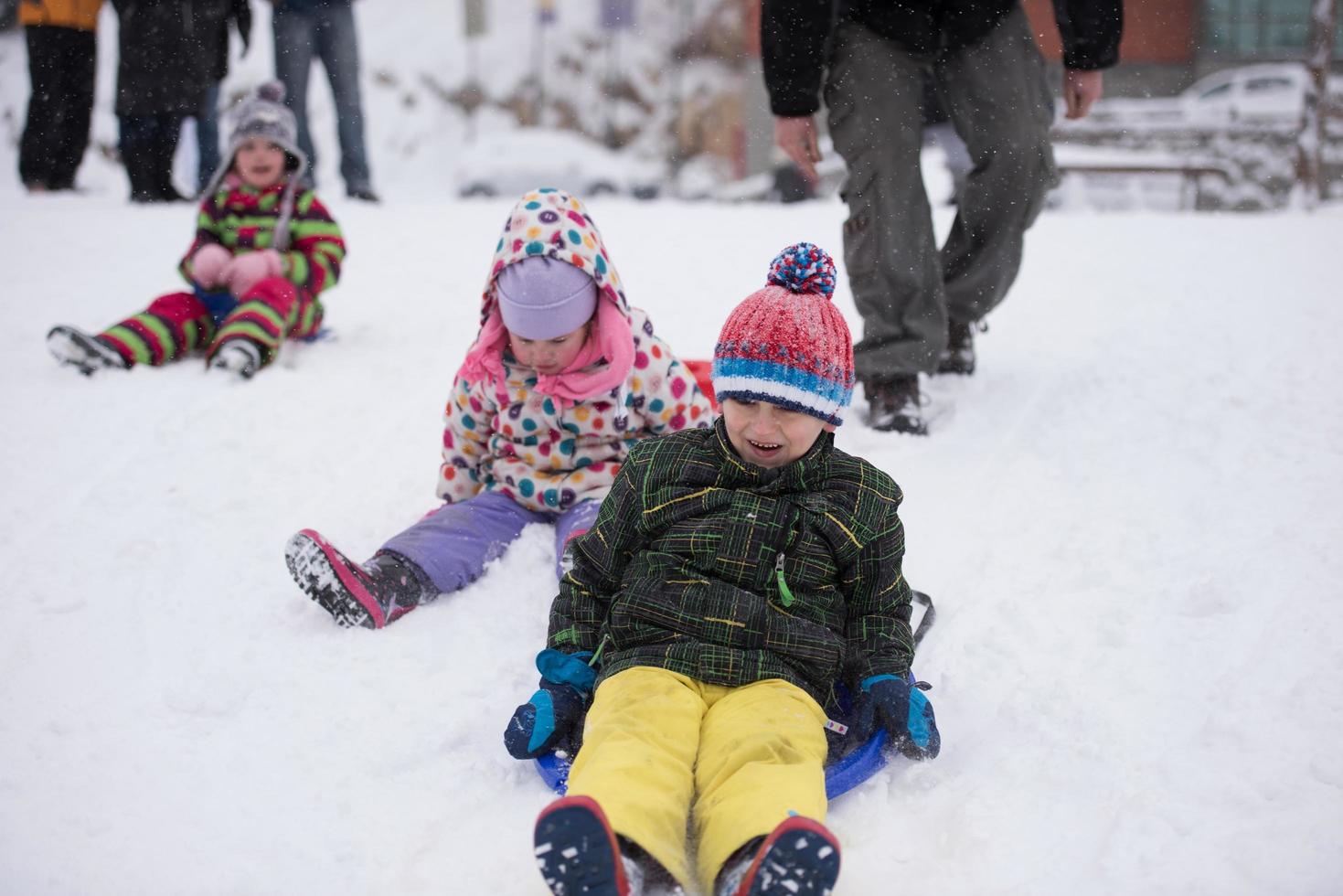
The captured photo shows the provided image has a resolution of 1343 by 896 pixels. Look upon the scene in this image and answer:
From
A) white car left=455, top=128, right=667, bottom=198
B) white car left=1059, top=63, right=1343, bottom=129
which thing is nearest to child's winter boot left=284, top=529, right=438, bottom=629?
white car left=455, top=128, right=667, bottom=198

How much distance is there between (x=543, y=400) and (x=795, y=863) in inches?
56.5

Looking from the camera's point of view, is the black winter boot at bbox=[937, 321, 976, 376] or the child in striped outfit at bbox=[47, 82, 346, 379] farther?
the child in striped outfit at bbox=[47, 82, 346, 379]

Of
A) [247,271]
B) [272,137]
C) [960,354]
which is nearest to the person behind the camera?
[960,354]

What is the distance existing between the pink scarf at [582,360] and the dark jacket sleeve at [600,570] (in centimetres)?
60

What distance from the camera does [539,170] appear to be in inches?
579

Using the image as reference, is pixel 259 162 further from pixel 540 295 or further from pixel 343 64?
pixel 343 64

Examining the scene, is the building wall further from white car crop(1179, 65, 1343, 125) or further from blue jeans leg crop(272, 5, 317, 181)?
blue jeans leg crop(272, 5, 317, 181)

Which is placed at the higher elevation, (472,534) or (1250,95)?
(1250,95)

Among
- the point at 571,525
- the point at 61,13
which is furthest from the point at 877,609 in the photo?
the point at 61,13

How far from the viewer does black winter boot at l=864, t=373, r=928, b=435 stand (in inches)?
126

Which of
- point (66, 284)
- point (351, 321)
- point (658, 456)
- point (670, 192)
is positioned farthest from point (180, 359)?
point (670, 192)

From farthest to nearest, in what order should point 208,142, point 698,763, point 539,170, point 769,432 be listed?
1. point 539,170
2. point 208,142
3. point 769,432
4. point 698,763

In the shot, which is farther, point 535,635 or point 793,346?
point 535,635

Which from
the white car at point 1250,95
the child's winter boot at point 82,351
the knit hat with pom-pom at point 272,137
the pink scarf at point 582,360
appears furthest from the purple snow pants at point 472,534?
the white car at point 1250,95
